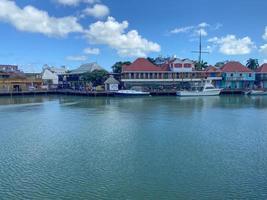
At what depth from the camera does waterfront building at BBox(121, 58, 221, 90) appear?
64500mm

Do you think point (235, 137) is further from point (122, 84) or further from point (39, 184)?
point (122, 84)

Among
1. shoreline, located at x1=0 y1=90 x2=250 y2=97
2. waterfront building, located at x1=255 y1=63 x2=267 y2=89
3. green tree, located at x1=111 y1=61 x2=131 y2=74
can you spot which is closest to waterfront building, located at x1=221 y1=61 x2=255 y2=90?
waterfront building, located at x1=255 y1=63 x2=267 y2=89

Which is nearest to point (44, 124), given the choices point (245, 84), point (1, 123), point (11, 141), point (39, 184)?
point (1, 123)

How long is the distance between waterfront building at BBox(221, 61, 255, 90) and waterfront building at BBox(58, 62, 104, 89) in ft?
99.7

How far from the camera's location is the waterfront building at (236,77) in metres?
69.7

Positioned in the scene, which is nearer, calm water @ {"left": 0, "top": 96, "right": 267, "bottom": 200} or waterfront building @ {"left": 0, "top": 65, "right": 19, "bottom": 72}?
calm water @ {"left": 0, "top": 96, "right": 267, "bottom": 200}

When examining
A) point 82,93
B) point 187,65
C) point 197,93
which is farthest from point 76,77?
point 197,93

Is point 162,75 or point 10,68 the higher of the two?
point 10,68

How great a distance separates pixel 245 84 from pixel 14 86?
53.5 meters

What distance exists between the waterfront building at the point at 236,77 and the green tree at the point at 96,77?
26.7m

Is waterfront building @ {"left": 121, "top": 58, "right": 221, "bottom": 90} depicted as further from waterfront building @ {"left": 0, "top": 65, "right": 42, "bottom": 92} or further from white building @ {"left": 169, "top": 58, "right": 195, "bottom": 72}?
waterfront building @ {"left": 0, "top": 65, "right": 42, "bottom": 92}

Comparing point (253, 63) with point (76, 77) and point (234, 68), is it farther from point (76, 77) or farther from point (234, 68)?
point (76, 77)

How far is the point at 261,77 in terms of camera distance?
71.4 meters

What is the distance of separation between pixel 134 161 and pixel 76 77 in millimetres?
64337
